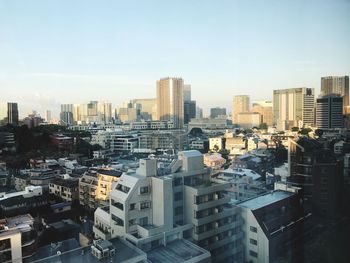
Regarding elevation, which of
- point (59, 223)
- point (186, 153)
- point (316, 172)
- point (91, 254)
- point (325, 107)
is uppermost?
point (325, 107)

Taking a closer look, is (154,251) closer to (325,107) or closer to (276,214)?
(276,214)

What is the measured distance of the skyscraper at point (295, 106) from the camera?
8.66 ft

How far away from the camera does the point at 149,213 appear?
9.23ft

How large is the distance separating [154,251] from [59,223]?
230cm

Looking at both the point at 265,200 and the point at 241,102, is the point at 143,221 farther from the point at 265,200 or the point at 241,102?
the point at 241,102

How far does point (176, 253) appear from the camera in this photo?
2.44 metres

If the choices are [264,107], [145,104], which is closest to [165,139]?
[145,104]

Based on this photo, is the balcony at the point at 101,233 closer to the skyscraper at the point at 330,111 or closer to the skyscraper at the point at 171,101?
the skyscraper at the point at 171,101

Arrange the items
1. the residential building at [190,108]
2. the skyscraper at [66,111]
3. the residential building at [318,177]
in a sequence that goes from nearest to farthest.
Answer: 1. the skyscraper at [66,111]
2. the residential building at [318,177]
3. the residential building at [190,108]

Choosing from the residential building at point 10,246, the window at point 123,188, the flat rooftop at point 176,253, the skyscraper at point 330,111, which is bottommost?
the flat rooftop at point 176,253

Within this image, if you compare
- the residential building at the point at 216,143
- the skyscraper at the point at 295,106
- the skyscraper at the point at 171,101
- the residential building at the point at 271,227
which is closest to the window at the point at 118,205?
the residential building at the point at 271,227

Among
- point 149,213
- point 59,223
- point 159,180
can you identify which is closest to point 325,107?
point 159,180

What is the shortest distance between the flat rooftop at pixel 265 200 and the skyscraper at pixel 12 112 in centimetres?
243

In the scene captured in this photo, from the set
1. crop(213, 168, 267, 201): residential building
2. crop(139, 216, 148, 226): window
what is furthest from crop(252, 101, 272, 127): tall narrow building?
crop(139, 216, 148, 226): window
